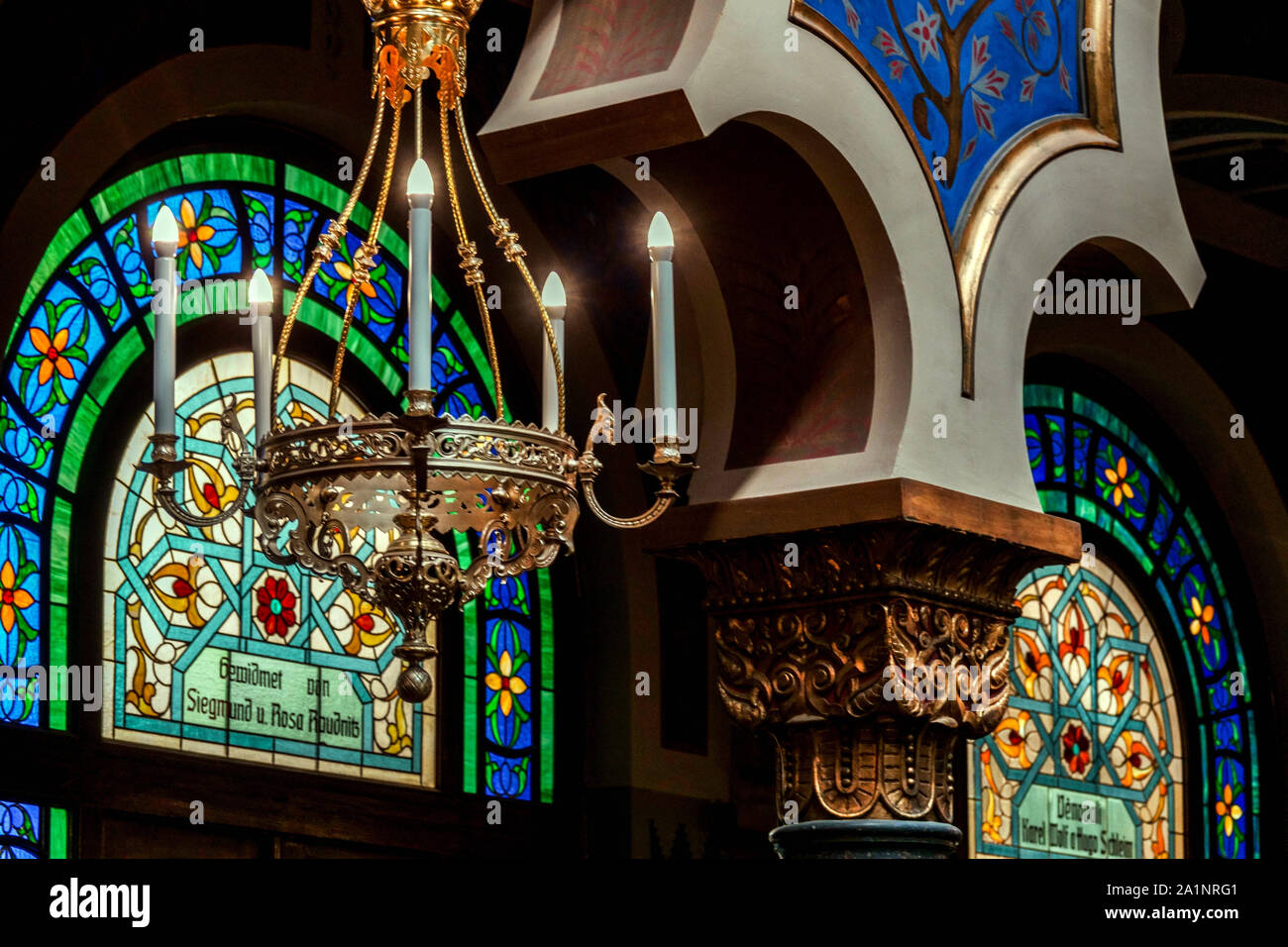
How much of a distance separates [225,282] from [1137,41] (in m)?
3.03

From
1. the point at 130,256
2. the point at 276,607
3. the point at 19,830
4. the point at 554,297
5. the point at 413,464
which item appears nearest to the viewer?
the point at 413,464

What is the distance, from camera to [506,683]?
8211mm

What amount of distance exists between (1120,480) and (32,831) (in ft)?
21.1

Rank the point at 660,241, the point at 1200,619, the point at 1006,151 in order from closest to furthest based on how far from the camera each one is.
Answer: the point at 660,241 → the point at 1006,151 → the point at 1200,619

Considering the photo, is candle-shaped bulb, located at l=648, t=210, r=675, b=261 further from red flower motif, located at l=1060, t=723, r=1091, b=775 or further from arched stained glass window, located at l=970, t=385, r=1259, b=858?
red flower motif, located at l=1060, t=723, r=1091, b=775

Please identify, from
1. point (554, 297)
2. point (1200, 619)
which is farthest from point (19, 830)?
point (1200, 619)

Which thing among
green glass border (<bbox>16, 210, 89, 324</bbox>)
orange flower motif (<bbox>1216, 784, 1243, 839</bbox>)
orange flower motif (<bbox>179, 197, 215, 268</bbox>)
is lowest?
orange flower motif (<bbox>1216, 784, 1243, 839</bbox>)

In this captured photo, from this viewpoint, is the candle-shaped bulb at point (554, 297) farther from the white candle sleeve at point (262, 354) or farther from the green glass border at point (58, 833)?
the green glass border at point (58, 833)

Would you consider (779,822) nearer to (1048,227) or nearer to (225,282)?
(1048,227)

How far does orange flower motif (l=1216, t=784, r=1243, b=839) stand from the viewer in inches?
448

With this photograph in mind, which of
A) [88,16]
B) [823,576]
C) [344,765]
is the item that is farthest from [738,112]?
[344,765]

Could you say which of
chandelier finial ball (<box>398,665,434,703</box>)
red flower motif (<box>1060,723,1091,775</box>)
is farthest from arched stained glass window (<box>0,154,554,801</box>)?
red flower motif (<box>1060,723,1091,775</box>)

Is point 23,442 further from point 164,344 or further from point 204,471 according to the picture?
point 164,344
